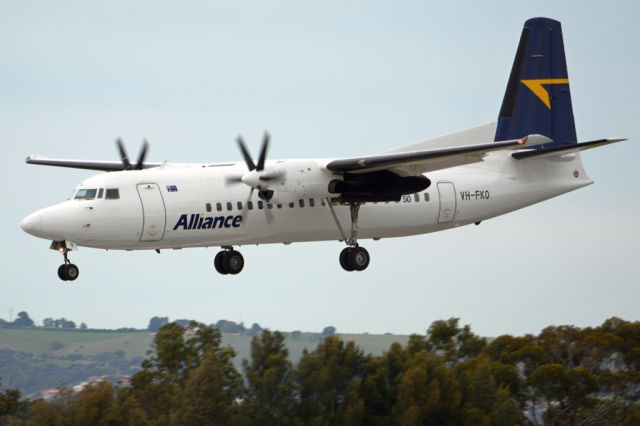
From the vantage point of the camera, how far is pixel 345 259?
29.7 m

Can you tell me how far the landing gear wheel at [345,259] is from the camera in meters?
29.7

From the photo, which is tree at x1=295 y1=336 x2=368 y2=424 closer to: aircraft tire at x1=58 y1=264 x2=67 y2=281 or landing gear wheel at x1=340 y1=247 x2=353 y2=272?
landing gear wheel at x1=340 y1=247 x2=353 y2=272

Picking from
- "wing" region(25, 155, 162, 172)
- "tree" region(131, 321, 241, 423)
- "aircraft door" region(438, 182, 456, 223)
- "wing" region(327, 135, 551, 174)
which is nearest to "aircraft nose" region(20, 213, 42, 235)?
"wing" region(25, 155, 162, 172)

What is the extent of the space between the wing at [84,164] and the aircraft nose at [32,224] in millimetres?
4431

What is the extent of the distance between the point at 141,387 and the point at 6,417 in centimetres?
899

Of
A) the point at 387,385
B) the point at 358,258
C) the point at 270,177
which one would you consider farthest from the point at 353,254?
the point at 387,385

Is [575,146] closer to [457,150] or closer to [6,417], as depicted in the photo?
[457,150]

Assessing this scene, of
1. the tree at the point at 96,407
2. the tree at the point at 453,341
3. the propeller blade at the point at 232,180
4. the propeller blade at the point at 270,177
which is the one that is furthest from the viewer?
the tree at the point at 453,341

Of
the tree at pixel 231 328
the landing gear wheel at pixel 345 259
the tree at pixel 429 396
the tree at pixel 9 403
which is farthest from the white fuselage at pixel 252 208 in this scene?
the tree at pixel 231 328

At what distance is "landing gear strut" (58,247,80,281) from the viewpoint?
2620 centimetres

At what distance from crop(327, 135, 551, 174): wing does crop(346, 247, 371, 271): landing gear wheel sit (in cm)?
231

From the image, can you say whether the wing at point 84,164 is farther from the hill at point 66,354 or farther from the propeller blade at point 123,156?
the hill at point 66,354

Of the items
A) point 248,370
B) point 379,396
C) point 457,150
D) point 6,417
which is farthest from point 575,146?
point 6,417

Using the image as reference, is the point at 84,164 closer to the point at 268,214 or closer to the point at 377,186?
the point at 268,214
